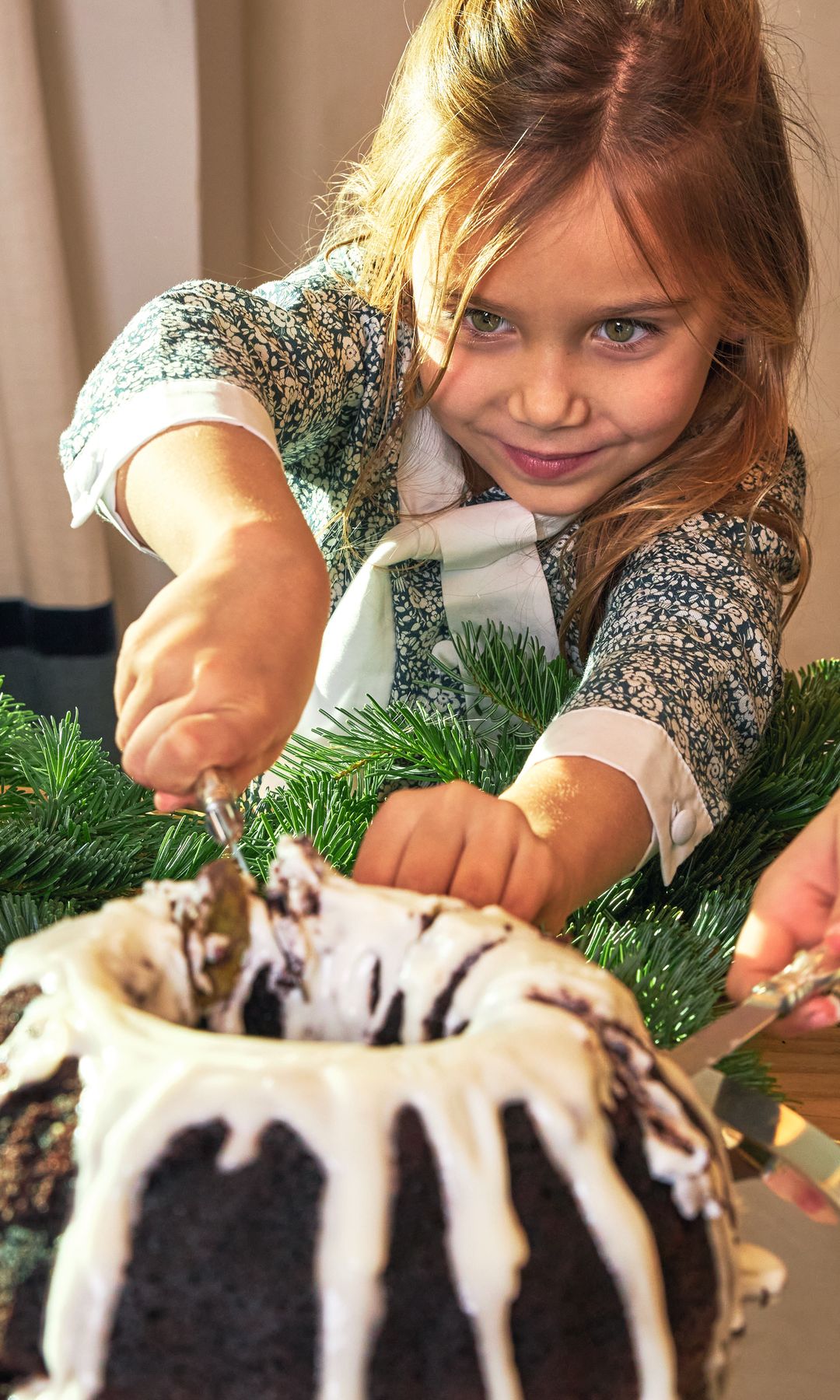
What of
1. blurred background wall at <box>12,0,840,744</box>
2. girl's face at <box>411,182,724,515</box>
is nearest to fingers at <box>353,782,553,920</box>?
girl's face at <box>411,182,724,515</box>

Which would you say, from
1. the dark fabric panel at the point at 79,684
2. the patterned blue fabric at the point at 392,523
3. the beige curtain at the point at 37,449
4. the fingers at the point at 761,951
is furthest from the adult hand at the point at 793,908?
the dark fabric panel at the point at 79,684

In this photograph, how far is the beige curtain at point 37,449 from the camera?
4.12 feet

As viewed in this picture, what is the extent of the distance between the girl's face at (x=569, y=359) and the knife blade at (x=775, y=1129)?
16.6 inches

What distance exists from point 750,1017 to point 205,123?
1351mm

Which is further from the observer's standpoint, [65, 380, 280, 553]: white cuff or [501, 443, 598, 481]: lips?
[501, 443, 598, 481]: lips

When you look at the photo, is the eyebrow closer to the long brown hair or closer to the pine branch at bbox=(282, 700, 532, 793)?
the long brown hair

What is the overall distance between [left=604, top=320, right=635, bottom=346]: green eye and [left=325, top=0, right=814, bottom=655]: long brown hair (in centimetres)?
3

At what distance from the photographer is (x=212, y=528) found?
0.47 metres

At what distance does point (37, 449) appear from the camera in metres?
1.40

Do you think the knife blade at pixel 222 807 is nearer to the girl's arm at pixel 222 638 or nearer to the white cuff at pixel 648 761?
the girl's arm at pixel 222 638

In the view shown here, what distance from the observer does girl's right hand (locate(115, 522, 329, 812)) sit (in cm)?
39

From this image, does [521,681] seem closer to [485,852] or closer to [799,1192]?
[485,852]

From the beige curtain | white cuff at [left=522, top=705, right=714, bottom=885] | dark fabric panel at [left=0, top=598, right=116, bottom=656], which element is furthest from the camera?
dark fabric panel at [left=0, top=598, right=116, bottom=656]

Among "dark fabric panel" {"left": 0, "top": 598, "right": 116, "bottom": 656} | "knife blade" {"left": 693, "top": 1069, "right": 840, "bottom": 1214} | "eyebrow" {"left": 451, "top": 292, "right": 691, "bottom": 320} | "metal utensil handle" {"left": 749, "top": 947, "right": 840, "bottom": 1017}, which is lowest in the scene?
"dark fabric panel" {"left": 0, "top": 598, "right": 116, "bottom": 656}
